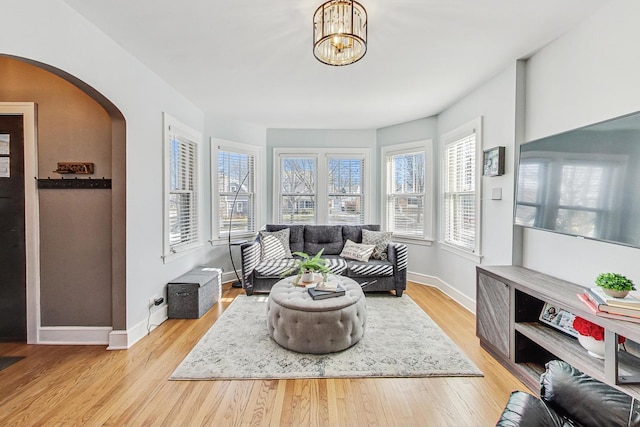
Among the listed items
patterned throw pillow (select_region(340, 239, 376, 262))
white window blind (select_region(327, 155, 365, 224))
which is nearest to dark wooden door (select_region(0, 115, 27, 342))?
patterned throw pillow (select_region(340, 239, 376, 262))

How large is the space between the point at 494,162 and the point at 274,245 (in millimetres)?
2986

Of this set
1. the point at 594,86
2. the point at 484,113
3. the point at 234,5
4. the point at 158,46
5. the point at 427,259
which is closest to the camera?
the point at 234,5

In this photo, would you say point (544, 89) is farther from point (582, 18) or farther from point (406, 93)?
point (406, 93)

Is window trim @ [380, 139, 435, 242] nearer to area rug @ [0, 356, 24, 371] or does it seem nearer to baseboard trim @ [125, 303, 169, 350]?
baseboard trim @ [125, 303, 169, 350]

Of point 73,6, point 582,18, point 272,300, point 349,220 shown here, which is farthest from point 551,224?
point 73,6

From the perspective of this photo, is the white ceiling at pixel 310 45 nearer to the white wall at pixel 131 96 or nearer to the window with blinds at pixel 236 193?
the white wall at pixel 131 96

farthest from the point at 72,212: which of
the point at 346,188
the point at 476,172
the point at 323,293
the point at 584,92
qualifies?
the point at 584,92

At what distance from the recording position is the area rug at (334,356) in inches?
86.1

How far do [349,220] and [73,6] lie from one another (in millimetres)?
4239

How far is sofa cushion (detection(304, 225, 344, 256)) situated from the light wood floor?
247cm

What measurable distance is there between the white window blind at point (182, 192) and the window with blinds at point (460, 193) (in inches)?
143

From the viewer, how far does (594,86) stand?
2.09m

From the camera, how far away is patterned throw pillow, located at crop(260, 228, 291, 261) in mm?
4094


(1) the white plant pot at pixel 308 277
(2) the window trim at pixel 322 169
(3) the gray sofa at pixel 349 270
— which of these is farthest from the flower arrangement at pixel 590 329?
(2) the window trim at pixel 322 169
